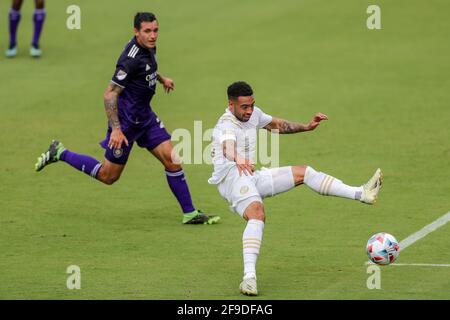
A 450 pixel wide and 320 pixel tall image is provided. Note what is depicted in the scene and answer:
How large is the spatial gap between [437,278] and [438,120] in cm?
914

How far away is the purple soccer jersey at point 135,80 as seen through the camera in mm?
13922

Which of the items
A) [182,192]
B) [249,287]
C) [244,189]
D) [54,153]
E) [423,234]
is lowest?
[249,287]

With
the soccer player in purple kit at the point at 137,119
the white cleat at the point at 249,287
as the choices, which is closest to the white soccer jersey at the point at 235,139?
the white cleat at the point at 249,287

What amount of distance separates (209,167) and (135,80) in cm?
422

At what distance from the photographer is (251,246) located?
1115 centimetres

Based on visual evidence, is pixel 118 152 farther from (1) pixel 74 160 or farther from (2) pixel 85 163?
(1) pixel 74 160

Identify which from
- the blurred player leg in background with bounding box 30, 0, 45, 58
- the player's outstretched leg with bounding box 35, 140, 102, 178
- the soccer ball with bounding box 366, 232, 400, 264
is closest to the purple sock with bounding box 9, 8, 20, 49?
the blurred player leg in background with bounding box 30, 0, 45, 58

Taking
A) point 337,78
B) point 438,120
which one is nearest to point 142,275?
point 438,120

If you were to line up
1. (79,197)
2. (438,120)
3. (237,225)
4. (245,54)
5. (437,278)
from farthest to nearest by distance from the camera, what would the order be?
(245,54)
(438,120)
(79,197)
(237,225)
(437,278)

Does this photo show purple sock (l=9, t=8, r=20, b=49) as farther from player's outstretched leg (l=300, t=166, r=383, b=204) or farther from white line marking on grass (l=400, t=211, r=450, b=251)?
player's outstretched leg (l=300, t=166, r=383, b=204)

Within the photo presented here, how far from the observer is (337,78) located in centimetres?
2314

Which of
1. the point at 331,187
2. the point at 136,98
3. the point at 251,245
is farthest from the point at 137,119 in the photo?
the point at 251,245

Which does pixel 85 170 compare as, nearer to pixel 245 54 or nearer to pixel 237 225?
pixel 237 225

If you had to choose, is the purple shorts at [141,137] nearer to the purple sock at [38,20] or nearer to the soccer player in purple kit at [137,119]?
the soccer player in purple kit at [137,119]
